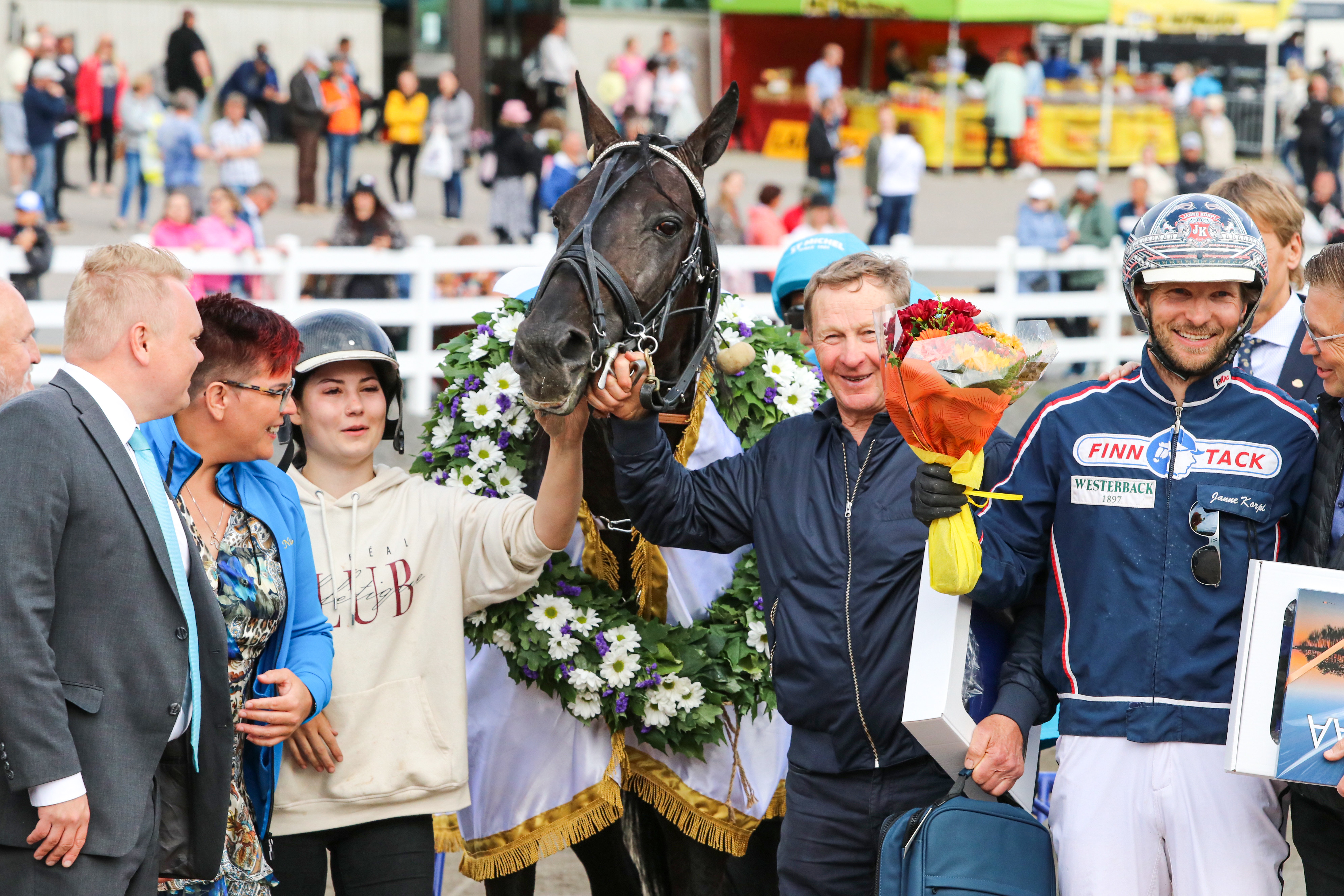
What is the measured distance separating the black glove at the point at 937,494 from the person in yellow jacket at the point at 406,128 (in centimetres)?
1622

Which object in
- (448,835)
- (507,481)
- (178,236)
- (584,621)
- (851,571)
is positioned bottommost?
(448,835)

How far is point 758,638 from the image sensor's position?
12.1 feet

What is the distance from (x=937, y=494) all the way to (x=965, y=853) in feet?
2.28

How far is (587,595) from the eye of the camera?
363 cm

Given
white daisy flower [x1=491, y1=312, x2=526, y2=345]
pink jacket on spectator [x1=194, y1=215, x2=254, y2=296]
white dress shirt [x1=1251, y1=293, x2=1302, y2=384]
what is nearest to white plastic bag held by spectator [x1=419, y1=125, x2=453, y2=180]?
pink jacket on spectator [x1=194, y1=215, x2=254, y2=296]

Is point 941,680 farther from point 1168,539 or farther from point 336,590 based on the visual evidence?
point 336,590

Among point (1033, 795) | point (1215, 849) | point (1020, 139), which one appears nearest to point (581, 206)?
point (1033, 795)

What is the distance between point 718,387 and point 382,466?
3.01 feet

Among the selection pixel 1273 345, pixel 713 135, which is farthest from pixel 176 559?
pixel 1273 345

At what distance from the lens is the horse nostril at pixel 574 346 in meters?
2.96

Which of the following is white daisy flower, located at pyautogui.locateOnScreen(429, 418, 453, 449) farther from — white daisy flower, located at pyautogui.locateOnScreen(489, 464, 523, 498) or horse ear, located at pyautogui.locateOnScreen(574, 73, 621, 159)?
horse ear, located at pyautogui.locateOnScreen(574, 73, 621, 159)

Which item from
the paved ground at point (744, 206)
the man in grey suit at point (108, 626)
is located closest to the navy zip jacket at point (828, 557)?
the man in grey suit at point (108, 626)

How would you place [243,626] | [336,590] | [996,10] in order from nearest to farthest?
[243,626] → [336,590] → [996,10]

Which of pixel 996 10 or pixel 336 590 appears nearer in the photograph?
pixel 336 590
